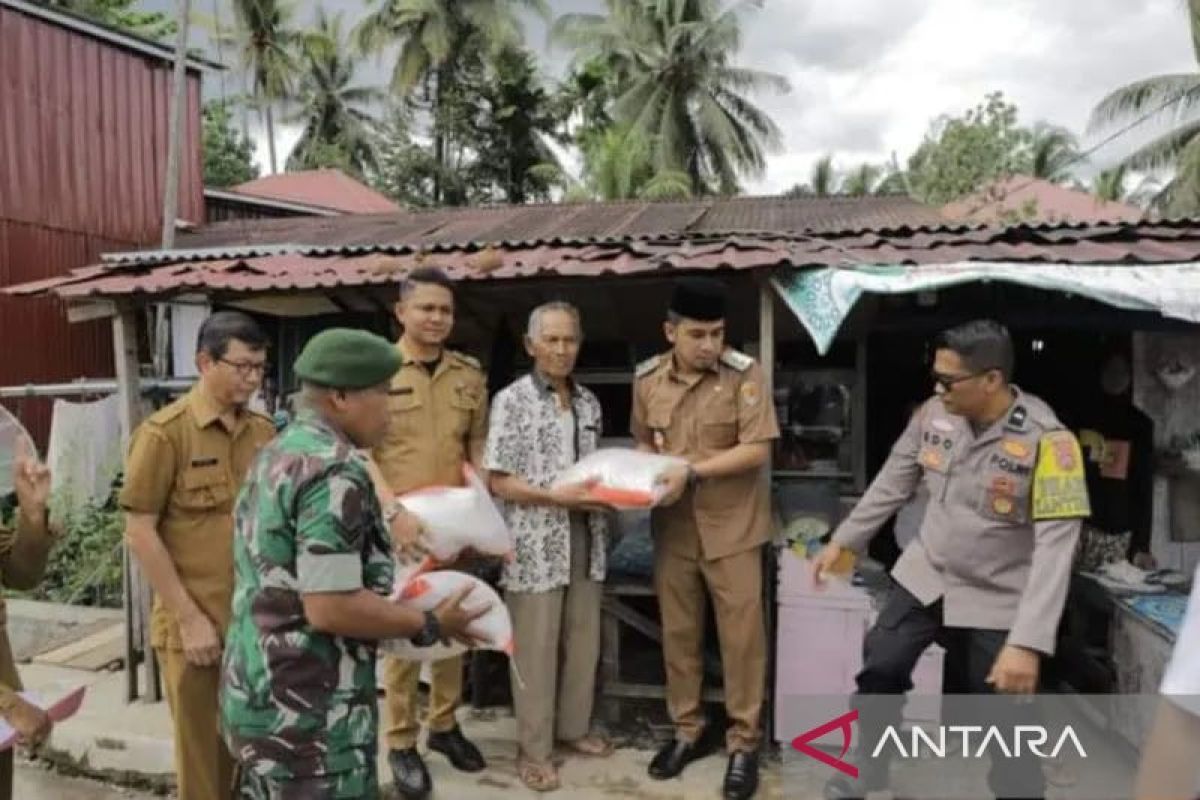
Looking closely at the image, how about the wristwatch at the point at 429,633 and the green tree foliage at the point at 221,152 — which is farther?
the green tree foliage at the point at 221,152

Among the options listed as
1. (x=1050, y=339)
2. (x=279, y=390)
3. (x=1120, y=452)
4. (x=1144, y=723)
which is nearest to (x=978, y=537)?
(x=1144, y=723)

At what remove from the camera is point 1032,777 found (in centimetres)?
277

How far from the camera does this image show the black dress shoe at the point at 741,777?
136 inches

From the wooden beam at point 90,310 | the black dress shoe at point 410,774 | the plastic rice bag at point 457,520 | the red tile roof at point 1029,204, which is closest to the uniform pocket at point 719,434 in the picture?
the plastic rice bag at point 457,520

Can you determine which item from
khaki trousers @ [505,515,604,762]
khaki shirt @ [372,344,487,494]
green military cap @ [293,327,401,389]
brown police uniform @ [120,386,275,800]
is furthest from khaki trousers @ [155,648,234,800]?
green military cap @ [293,327,401,389]

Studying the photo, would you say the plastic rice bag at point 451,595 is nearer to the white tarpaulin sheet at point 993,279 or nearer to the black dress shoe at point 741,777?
the black dress shoe at point 741,777

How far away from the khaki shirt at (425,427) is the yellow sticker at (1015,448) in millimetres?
1975

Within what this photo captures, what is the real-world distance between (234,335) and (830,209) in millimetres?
7750

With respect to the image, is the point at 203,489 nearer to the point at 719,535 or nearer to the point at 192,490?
the point at 192,490

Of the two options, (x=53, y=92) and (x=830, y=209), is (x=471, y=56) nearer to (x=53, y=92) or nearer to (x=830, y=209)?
(x=53, y=92)

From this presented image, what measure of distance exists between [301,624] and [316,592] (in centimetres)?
14

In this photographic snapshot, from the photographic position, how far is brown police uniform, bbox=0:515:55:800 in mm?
2398

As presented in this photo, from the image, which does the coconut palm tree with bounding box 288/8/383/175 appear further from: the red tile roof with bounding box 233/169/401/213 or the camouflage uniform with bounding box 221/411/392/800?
the camouflage uniform with bounding box 221/411/392/800

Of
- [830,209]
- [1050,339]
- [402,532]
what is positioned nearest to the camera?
[402,532]
